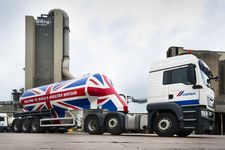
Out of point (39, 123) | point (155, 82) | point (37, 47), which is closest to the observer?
point (155, 82)

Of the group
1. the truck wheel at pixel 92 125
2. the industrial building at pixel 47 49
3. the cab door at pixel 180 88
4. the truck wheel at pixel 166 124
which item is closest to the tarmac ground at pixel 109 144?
the truck wheel at pixel 166 124

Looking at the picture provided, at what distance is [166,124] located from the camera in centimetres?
1420

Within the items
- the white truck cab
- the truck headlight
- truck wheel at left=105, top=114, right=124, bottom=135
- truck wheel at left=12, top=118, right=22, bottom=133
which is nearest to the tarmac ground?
the truck headlight

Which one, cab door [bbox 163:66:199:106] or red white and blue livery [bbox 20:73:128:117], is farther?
red white and blue livery [bbox 20:73:128:117]

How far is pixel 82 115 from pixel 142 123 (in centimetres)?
374

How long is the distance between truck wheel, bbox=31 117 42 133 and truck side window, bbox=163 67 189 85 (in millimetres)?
9319

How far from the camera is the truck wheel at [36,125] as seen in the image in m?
21.4

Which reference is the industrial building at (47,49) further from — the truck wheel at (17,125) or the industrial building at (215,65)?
the truck wheel at (17,125)

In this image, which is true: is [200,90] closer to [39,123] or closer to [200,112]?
[200,112]

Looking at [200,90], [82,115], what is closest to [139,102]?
[82,115]

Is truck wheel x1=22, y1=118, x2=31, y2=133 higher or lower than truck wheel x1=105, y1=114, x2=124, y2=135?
above

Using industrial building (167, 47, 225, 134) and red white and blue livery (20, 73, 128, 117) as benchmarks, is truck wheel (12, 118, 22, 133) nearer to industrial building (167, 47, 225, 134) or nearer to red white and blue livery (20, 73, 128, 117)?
red white and blue livery (20, 73, 128, 117)

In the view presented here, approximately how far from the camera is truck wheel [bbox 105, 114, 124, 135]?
1636 cm

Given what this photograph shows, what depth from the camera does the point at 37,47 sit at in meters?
48.8
